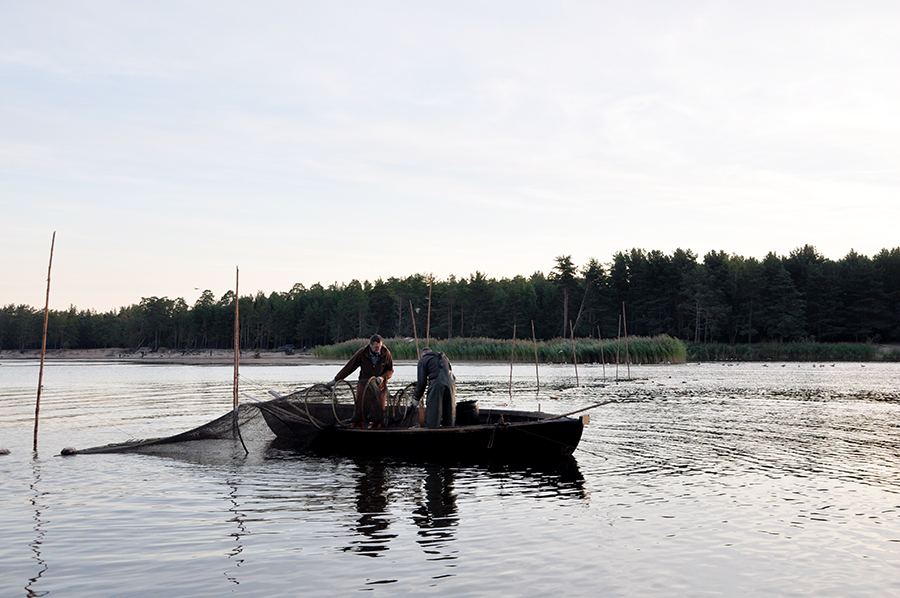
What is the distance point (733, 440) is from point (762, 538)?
8.02 m

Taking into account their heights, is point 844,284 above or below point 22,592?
above

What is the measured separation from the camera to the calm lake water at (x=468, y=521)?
6.02 m

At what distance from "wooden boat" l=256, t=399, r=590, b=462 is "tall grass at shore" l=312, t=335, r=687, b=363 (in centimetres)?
3634

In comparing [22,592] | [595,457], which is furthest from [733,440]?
[22,592]

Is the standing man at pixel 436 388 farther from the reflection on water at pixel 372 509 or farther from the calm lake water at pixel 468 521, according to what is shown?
the reflection on water at pixel 372 509

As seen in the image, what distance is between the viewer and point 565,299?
97.7 metres

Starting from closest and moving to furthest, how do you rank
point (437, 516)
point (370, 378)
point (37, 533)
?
point (37, 533), point (437, 516), point (370, 378)

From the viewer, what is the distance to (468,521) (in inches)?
323

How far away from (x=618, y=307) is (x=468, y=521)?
92.9 m

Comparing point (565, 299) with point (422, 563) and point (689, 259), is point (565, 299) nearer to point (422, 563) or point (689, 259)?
point (689, 259)

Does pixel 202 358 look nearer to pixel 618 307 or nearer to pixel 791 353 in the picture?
pixel 618 307

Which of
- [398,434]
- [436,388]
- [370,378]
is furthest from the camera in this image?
[370,378]

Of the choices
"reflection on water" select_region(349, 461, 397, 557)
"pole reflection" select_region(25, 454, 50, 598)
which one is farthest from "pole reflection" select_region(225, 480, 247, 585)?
"pole reflection" select_region(25, 454, 50, 598)

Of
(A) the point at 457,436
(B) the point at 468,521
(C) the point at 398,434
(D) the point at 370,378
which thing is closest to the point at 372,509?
(B) the point at 468,521
